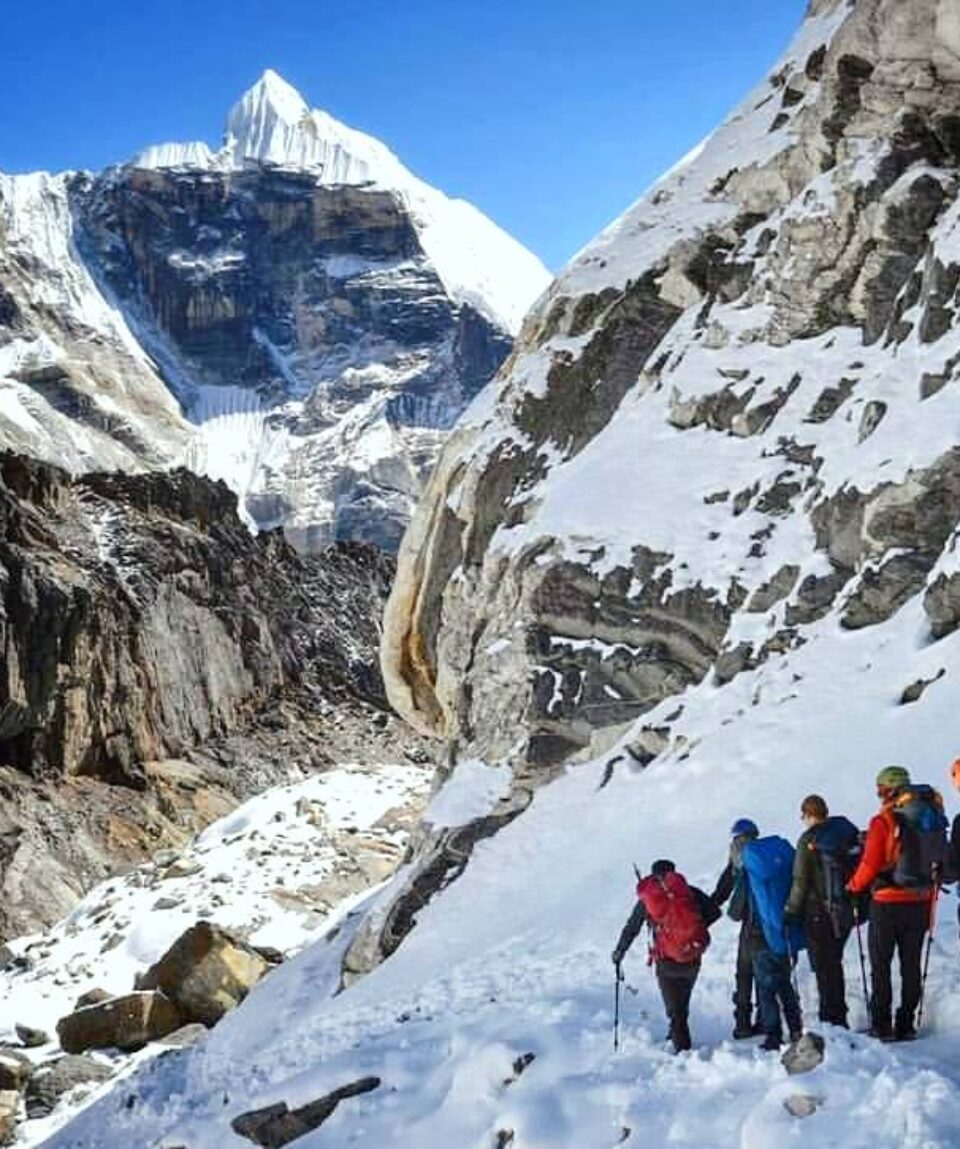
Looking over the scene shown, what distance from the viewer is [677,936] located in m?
9.46

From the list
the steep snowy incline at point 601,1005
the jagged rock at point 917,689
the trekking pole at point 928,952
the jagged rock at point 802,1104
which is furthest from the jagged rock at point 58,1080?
the jagged rock at point 802,1104

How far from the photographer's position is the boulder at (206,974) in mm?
27969

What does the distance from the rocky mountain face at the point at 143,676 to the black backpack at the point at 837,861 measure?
5404cm

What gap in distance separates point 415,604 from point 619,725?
9.47 metres

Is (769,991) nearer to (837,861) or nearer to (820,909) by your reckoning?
(820,909)

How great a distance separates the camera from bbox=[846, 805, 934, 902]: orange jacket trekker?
8219mm

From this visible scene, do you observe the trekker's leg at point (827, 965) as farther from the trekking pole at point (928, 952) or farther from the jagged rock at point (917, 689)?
the jagged rock at point (917, 689)

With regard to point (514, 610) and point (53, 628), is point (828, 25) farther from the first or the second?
point (53, 628)

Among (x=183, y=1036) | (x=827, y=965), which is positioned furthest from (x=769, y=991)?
(x=183, y=1036)

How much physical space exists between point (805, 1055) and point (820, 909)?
3.57 feet

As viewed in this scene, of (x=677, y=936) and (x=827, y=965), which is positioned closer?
(x=827, y=965)

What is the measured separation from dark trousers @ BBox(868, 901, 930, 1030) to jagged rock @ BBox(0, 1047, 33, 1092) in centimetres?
2068

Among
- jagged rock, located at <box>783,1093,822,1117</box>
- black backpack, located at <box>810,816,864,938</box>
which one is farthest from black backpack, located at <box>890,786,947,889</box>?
jagged rock, located at <box>783,1093,822,1117</box>

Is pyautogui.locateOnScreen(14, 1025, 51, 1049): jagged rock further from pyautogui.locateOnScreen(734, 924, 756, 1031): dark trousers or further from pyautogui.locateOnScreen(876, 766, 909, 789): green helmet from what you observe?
pyautogui.locateOnScreen(876, 766, 909, 789): green helmet
